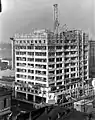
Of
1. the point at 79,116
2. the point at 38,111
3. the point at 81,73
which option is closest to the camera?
the point at 79,116

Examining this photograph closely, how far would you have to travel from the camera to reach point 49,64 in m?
8.12

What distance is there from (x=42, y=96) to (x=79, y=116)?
16.2 feet

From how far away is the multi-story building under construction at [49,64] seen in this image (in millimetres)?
8211

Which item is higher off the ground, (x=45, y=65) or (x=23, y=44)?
(x=23, y=44)

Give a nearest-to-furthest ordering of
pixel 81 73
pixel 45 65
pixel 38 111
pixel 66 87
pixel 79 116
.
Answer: pixel 79 116 → pixel 38 111 → pixel 45 65 → pixel 66 87 → pixel 81 73

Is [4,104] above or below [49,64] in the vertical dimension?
below

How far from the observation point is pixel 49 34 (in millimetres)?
8258

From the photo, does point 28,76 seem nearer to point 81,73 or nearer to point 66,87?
point 66,87

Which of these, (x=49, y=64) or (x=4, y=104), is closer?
(x=4, y=104)

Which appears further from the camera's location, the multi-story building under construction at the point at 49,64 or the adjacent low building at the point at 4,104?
the multi-story building under construction at the point at 49,64

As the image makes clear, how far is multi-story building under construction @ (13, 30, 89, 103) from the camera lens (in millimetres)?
8211

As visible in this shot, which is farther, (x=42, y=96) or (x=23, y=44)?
(x=23, y=44)

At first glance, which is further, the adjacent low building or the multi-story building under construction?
the multi-story building under construction

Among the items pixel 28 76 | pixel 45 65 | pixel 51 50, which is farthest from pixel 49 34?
pixel 28 76
